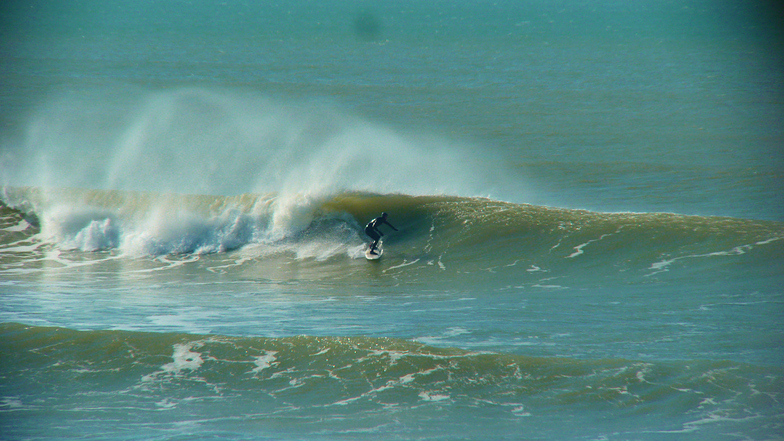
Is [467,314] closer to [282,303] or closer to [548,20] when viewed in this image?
[282,303]

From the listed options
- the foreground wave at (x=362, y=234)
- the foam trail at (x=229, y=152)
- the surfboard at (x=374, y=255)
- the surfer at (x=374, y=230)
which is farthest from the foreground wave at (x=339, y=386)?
the foam trail at (x=229, y=152)

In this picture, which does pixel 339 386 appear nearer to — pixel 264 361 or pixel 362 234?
pixel 264 361

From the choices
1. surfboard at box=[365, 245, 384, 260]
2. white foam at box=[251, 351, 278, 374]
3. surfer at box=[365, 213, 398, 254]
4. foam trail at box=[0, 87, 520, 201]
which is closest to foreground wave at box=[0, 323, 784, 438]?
white foam at box=[251, 351, 278, 374]

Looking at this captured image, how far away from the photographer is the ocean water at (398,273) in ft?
23.3

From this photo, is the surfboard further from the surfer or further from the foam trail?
the foam trail

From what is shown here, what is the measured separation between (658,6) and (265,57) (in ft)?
386

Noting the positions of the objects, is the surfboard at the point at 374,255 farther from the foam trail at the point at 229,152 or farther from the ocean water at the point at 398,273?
the foam trail at the point at 229,152

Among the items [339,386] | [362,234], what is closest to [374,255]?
[362,234]

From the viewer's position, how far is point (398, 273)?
13.0 m

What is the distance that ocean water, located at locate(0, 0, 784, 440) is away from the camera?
7.10 meters

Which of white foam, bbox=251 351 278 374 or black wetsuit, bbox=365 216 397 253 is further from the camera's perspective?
black wetsuit, bbox=365 216 397 253

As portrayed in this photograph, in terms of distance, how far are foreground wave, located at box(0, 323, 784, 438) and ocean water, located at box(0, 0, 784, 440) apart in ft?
0.11

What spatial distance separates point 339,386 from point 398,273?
5457mm

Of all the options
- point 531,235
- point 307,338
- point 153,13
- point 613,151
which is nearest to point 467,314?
point 307,338
